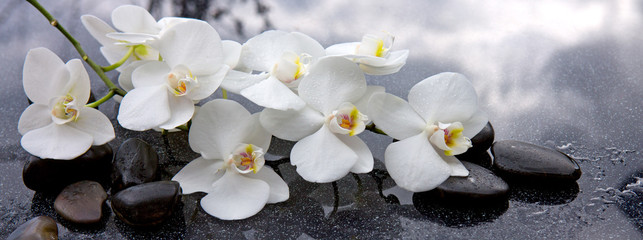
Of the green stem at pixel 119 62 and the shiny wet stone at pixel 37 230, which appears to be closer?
the shiny wet stone at pixel 37 230

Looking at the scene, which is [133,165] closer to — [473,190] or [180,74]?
[180,74]

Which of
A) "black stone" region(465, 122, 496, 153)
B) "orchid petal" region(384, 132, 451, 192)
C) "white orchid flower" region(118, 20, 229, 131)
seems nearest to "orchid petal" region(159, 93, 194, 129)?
"white orchid flower" region(118, 20, 229, 131)

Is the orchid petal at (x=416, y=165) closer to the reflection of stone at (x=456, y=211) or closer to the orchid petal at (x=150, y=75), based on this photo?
the reflection of stone at (x=456, y=211)

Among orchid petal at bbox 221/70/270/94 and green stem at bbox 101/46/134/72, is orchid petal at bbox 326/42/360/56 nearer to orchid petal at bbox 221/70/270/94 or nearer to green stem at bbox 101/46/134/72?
orchid petal at bbox 221/70/270/94

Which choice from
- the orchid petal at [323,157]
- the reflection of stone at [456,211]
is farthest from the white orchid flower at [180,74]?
the reflection of stone at [456,211]

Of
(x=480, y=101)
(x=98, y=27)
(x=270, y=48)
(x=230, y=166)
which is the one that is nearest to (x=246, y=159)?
(x=230, y=166)
